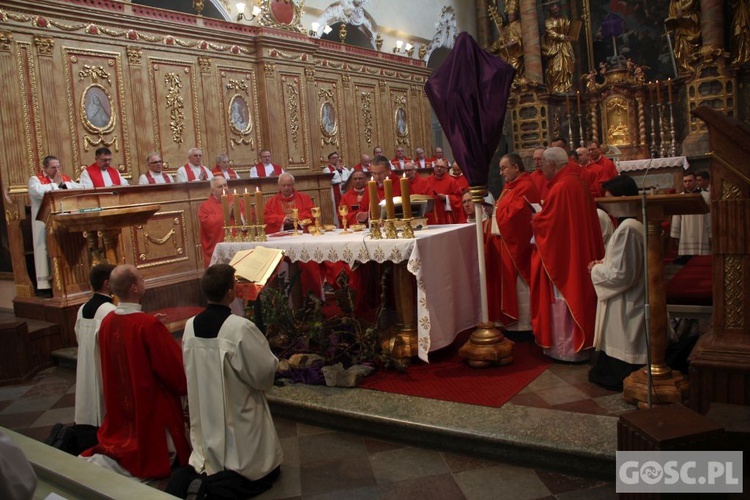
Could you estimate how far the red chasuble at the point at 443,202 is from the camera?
313 inches

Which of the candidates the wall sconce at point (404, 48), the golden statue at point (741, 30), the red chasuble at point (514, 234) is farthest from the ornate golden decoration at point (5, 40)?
the golden statue at point (741, 30)

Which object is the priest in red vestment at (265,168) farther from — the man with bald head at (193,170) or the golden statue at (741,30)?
the golden statue at (741,30)

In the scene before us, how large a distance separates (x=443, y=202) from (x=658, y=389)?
14.6ft

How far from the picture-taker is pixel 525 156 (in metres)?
15.7

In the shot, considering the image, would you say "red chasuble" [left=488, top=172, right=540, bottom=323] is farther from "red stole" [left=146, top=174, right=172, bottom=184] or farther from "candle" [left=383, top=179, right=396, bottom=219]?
"red stole" [left=146, top=174, right=172, bottom=184]

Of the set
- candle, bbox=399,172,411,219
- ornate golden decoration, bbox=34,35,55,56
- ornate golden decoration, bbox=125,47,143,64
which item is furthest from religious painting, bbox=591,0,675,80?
candle, bbox=399,172,411,219

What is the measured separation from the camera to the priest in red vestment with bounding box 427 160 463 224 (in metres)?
7.89

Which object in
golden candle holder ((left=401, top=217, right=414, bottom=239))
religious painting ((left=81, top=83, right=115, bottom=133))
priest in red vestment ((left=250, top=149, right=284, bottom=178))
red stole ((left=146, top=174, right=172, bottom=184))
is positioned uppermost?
religious painting ((left=81, top=83, right=115, bottom=133))

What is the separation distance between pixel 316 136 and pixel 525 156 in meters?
5.51

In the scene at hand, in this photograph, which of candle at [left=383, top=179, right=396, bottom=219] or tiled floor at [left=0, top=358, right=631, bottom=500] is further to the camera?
candle at [left=383, top=179, right=396, bottom=219]

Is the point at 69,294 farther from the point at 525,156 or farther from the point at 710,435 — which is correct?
the point at 525,156

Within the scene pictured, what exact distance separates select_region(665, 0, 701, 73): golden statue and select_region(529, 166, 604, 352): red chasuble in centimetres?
1092

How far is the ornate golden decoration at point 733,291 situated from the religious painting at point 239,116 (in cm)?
922

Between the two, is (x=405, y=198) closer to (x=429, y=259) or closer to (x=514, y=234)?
(x=429, y=259)
